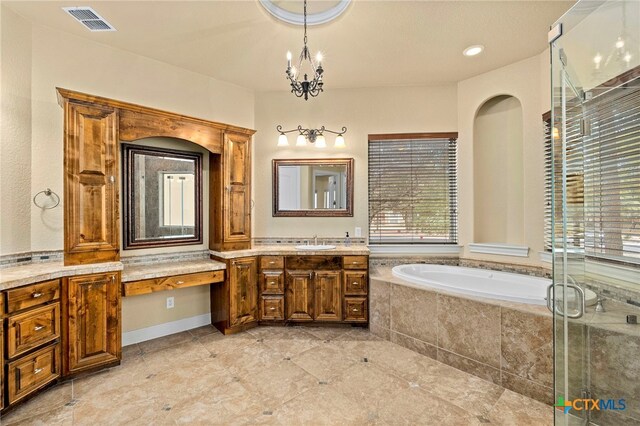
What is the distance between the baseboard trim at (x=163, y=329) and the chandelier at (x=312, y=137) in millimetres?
2277

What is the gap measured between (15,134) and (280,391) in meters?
2.88

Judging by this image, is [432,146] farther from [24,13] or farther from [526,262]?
[24,13]

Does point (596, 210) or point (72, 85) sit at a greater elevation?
point (72, 85)


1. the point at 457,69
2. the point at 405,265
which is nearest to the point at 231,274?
the point at 405,265

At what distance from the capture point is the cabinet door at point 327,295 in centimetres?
333

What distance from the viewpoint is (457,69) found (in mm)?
3295

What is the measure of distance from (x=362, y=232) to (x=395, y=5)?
7.75 feet

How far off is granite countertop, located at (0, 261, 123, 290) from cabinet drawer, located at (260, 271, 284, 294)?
1377 millimetres

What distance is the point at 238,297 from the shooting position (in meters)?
3.23

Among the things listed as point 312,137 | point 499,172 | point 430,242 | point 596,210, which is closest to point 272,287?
point 312,137

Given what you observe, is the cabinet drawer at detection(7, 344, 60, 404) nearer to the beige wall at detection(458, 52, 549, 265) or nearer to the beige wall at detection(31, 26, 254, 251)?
the beige wall at detection(31, 26, 254, 251)

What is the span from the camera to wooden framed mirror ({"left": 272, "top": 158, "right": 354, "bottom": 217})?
381cm

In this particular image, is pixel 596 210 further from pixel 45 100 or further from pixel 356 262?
pixel 45 100

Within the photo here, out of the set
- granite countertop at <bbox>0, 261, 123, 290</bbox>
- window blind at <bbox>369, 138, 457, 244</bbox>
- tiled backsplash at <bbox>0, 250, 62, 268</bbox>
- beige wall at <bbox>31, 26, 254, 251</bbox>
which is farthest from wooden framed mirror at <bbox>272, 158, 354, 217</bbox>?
tiled backsplash at <bbox>0, 250, 62, 268</bbox>
